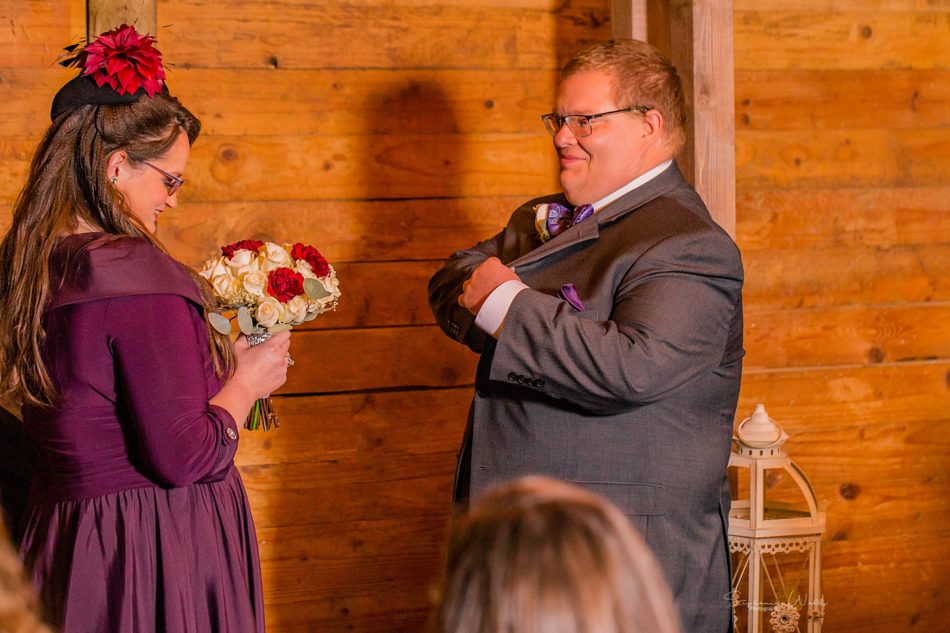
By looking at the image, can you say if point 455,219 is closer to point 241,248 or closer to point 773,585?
point 241,248

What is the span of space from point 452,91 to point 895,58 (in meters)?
1.46

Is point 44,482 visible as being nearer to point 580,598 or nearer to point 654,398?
point 654,398

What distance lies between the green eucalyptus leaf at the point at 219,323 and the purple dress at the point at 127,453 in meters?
0.11

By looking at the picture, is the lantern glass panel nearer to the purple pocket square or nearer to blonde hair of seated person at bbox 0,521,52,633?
the purple pocket square

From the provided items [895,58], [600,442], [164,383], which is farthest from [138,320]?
[895,58]

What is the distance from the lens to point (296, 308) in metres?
2.24

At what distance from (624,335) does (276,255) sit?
74cm

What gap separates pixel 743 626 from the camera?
345cm

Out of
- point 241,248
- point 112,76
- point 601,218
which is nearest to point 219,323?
point 241,248

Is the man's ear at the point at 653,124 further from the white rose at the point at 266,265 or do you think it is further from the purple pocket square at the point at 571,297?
the white rose at the point at 266,265

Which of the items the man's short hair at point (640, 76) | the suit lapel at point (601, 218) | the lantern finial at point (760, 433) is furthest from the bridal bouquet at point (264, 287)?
the lantern finial at point (760, 433)

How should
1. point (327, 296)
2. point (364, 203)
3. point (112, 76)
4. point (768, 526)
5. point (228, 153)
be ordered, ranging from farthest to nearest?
point (364, 203) < point (228, 153) < point (768, 526) < point (327, 296) < point (112, 76)

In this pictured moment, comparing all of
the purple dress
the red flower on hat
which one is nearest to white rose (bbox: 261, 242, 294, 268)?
the purple dress

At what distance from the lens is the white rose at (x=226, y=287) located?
2.21m
